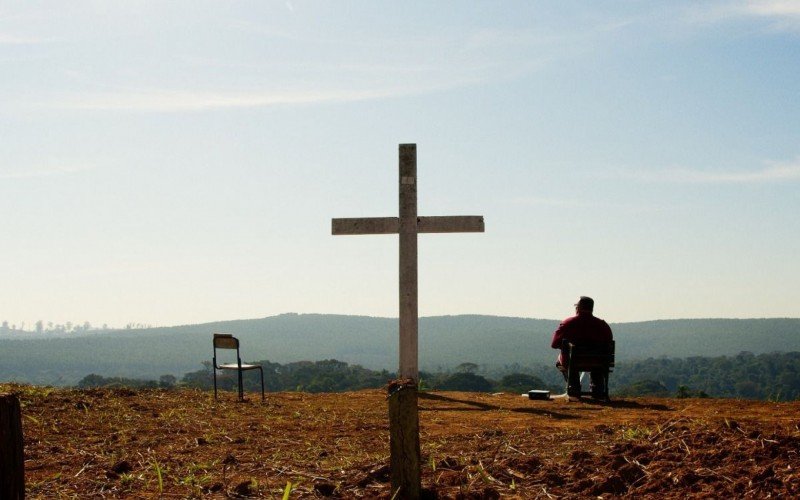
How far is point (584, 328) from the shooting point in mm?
12242

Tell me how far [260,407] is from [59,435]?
3.39 meters

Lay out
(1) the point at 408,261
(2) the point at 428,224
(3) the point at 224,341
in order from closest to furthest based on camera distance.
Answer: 1. (3) the point at 224,341
2. (1) the point at 408,261
3. (2) the point at 428,224

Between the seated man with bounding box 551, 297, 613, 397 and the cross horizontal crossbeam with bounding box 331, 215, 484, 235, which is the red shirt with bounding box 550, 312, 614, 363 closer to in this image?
the seated man with bounding box 551, 297, 613, 397

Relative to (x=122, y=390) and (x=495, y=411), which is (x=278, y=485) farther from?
(x=122, y=390)

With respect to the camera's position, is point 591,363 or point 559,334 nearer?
point 591,363

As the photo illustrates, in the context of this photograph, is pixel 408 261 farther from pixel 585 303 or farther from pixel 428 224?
pixel 585 303

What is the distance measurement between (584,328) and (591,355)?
16.9 inches

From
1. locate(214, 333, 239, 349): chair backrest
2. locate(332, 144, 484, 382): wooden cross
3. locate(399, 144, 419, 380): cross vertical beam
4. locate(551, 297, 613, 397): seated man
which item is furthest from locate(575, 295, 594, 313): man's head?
locate(214, 333, 239, 349): chair backrest

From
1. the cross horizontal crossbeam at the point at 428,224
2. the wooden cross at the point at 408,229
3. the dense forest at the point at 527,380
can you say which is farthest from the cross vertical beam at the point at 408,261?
the dense forest at the point at 527,380

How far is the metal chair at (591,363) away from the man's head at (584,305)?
485mm

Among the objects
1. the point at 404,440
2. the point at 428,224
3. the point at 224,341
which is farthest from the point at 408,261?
the point at 404,440

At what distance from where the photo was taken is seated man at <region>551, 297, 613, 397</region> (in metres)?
12.1

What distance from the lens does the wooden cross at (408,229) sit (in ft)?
41.1

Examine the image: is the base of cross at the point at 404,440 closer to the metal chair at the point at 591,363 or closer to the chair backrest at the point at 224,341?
the chair backrest at the point at 224,341
